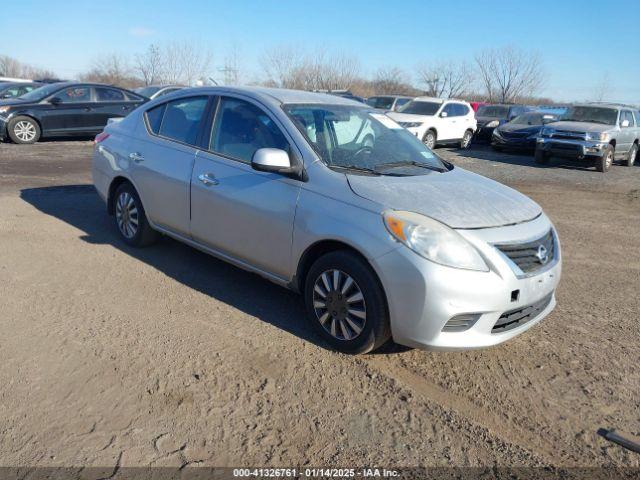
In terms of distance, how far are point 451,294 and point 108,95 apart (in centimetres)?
1396

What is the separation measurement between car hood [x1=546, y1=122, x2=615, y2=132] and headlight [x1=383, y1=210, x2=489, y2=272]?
42.5 feet

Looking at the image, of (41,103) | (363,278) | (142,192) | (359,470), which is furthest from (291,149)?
(41,103)

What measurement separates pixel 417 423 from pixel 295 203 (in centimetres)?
166

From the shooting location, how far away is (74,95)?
14359mm

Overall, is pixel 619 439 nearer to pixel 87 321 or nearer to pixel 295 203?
pixel 295 203

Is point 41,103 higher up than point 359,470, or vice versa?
point 41,103

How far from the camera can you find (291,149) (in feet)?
13.3

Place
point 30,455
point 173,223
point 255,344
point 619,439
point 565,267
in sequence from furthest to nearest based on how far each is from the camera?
1. point 565,267
2. point 173,223
3. point 255,344
4. point 619,439
5. point 30,455

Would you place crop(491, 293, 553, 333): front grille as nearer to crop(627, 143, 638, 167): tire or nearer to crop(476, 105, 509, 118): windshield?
crop(627, 143, 638, 167): tire

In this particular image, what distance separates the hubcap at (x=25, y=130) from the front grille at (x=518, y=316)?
44.7 ft

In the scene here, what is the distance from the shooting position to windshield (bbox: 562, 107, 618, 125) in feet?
50.2

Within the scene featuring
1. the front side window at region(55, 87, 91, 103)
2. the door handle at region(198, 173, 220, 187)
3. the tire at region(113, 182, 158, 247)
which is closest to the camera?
the door handle at region(198, 173, 220, 187)

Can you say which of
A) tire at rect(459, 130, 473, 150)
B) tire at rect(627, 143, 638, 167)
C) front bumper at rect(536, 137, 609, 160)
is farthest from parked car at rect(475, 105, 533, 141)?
front bumper at rect(536, 137, 609, 160)

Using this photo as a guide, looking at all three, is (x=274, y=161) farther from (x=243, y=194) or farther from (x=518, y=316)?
(x=518, y=316)
